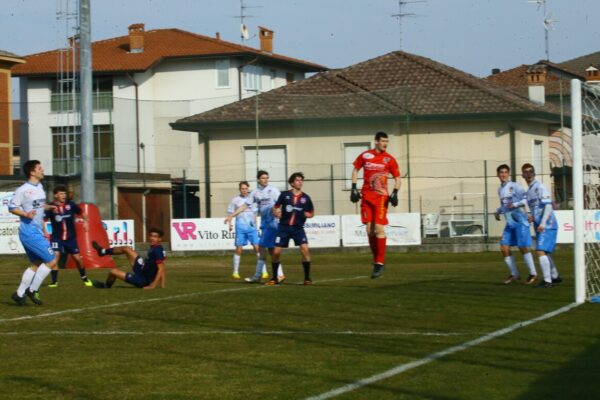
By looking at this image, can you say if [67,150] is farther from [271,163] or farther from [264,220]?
[264,220]

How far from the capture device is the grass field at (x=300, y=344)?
329 inches

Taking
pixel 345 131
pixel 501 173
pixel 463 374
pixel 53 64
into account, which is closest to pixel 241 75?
pixel 53 64

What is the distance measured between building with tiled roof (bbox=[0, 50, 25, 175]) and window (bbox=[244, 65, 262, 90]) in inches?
617

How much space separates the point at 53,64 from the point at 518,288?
56180 mm

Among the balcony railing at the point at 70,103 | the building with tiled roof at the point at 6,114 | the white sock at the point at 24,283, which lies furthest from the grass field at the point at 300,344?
the balcony railing at the point at 70,103

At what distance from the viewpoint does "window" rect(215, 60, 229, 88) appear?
7088 cm

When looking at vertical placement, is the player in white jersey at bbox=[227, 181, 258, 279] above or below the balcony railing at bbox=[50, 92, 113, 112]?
below

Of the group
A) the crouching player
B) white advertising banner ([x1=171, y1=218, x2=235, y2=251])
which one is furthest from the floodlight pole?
the crouching player

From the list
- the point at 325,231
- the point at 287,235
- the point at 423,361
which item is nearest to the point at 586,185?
the point at 287,235

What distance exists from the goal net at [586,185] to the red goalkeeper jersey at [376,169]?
285 cm

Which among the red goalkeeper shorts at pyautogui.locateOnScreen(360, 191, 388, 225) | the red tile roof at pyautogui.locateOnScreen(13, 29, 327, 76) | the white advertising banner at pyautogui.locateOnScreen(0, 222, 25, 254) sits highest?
the red tile roof at pyautogui.locateOnScreen(13, 29, 327, 76)

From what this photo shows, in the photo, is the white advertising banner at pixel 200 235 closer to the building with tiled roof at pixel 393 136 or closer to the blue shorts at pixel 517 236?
the building with tiled roof at pixel 393 136

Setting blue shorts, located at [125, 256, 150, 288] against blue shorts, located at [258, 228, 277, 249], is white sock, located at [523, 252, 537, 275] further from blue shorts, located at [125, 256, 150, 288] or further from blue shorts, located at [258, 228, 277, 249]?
blue shorts, located at [125, 256, 150, 288]

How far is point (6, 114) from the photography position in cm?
4525
